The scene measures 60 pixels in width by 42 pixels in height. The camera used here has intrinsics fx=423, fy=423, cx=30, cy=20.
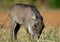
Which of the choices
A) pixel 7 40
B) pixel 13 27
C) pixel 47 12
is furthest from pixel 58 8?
pixel 7 40

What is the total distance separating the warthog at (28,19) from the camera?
12.8m

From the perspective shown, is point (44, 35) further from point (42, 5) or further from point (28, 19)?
point (42, 5)

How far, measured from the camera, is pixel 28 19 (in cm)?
1305

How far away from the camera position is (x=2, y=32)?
44.2ft

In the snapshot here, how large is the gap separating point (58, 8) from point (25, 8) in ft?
37.9

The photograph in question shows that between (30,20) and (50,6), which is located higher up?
(30,20)

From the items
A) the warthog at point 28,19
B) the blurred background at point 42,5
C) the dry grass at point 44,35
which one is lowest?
the blurred background at point 42,5

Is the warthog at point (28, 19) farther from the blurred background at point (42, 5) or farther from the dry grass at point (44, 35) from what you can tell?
the blurred background at point (42, 5)

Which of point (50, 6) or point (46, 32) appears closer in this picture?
point (46, 32)

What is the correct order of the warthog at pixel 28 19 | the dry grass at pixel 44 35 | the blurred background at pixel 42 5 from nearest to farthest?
the dry grass at pixel 44 35
the warthog at pixel 28 19
the blurred background at pixel 42 5

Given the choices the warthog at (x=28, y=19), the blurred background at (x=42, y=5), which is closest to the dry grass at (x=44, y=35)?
the warthog at (x=28, y=19)

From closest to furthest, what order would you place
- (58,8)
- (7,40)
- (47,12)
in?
(7,40), (47,12), (58,8)

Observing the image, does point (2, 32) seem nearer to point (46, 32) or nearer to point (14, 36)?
point (14, 36)

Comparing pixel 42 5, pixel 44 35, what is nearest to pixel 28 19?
pixel 44 35
